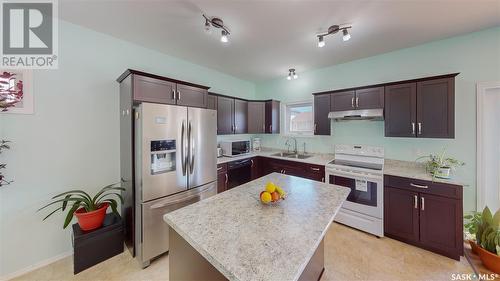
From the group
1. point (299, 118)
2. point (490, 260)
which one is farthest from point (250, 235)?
point (299, 118)

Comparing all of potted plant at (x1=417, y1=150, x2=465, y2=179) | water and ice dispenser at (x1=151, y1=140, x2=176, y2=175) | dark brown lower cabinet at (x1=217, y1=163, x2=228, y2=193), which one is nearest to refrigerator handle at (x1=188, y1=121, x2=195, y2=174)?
water and ice dispenser at (x1=151, y1=140, x2=176, y2=175)

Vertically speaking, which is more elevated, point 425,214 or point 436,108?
point 436,108

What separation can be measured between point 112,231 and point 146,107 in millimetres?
1541

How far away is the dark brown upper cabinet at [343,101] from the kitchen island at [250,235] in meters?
1.84

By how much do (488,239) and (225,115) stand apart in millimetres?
3337

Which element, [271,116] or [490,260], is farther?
[271,116]

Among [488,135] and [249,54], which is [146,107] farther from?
[488,135]

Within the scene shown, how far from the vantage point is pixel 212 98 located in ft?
10.6

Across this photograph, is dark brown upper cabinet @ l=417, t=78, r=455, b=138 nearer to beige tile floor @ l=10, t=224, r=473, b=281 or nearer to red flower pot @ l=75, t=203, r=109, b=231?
beige tile floor @ l=10, t=224, r=473, b=281

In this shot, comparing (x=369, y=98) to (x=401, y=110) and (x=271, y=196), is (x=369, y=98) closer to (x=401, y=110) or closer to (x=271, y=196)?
(x=401, y=110)

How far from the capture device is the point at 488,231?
1.10 metres

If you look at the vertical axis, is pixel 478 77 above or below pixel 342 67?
below

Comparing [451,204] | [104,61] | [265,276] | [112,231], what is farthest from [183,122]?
[451,204]

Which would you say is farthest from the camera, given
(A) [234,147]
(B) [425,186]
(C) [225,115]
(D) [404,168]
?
(A) [234,147]
